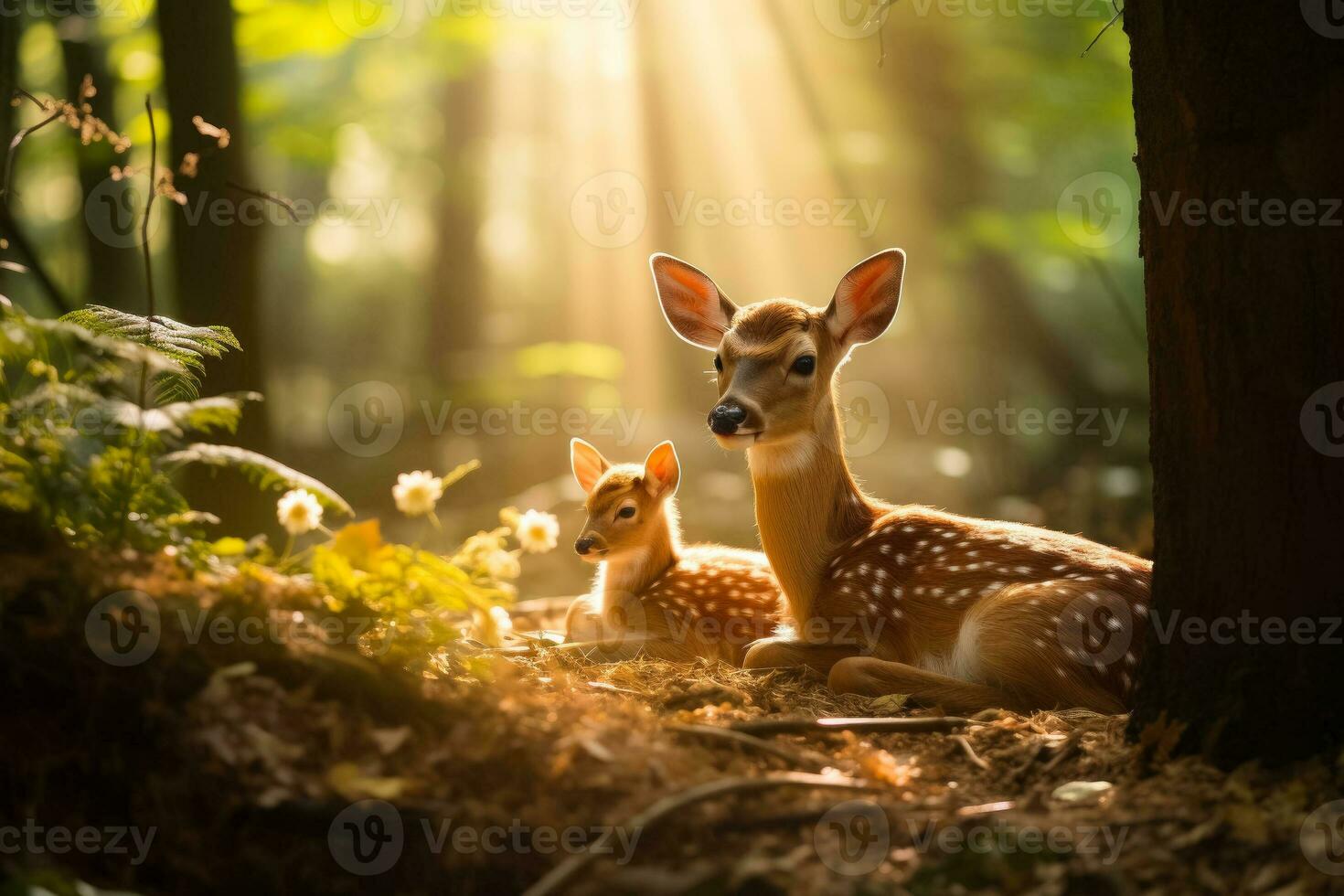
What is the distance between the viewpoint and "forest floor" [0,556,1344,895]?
2.66m

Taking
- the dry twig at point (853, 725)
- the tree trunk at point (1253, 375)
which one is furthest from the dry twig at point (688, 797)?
the tree trunk at point (1253, 375)

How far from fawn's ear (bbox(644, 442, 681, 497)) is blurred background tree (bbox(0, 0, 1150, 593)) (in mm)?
1948

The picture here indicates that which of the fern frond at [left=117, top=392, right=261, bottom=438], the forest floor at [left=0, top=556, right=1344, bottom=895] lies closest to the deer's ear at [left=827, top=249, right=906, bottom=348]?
the forest floor at [left=0, top=556, right=1344, bottom=895]

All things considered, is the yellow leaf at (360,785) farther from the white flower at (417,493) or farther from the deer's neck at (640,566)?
the deer's neck at (640,566)

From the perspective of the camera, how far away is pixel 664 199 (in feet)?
46.0

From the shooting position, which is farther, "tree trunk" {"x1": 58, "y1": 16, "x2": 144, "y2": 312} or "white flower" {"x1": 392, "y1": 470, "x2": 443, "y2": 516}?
"tree trunk" {"x1": 58, "y1": 16, "x2": 144, "y2": 312}

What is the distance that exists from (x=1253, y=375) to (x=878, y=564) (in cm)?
201

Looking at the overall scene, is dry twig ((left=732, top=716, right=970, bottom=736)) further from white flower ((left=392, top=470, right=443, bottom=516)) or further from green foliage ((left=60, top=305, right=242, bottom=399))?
green foliage ((left=60, top=305, right=242, bottom=399))

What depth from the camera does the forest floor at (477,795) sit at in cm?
266

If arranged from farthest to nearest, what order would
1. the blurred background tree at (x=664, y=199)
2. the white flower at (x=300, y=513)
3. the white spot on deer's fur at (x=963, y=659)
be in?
1. the blurred background tree at (x=664, y=199)
2. the white spot on deer's fur at (x=963, y=659)
3. the white flower at (x=300, y=513)

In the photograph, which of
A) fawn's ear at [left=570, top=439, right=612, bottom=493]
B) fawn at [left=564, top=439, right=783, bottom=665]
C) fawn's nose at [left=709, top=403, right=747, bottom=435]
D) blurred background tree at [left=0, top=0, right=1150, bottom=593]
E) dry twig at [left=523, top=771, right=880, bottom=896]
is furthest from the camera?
blurred background tree at [left=0, top=0, right=1150, bottom=593]

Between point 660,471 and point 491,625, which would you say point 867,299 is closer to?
point 660,471

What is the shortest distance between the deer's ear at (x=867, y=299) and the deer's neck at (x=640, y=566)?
4.78 feet

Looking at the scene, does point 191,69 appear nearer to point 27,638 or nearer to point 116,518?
point 116,518
